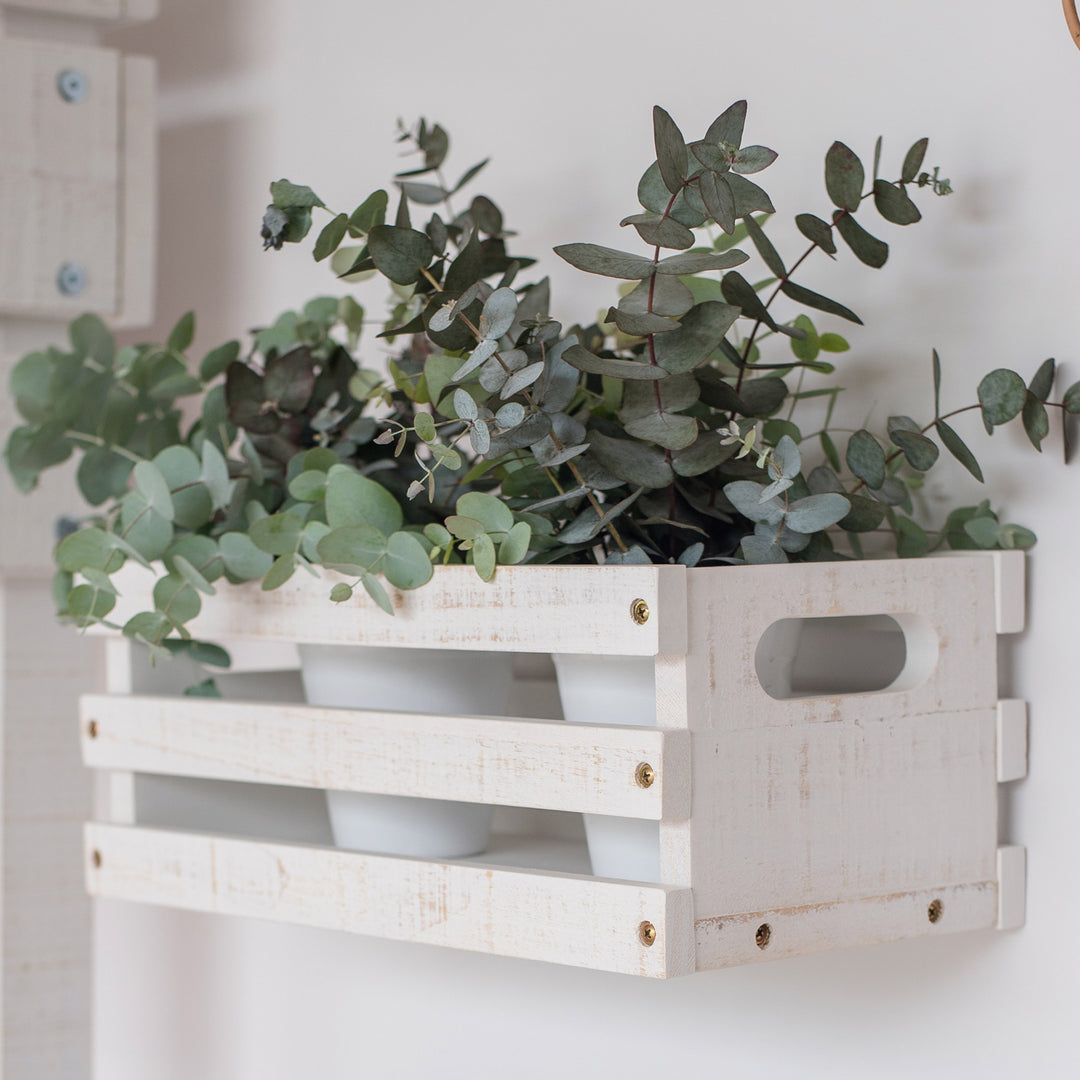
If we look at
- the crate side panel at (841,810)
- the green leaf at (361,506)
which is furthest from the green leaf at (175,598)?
the crate side panel at (841,810)

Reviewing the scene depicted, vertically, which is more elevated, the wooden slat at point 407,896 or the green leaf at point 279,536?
the green leaf at point 279,536

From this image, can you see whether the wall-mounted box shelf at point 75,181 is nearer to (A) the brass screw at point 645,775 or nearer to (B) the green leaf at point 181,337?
(B) the green leaf at point 181,337

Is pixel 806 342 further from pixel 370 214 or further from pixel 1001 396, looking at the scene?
pixel 370 214

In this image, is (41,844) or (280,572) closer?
(280,572)

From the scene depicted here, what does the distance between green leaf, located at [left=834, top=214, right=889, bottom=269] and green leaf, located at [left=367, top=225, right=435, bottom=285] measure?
0.71 ft

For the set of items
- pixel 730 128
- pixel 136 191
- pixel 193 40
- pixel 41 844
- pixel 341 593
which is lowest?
pixel 41 844

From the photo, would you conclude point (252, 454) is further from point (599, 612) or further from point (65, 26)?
point (65, 26)

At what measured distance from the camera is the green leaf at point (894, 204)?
0.74 m

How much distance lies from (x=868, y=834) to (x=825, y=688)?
0.16m

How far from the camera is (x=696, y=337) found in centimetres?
67

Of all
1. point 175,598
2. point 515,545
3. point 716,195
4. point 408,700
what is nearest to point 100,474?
point 175,598

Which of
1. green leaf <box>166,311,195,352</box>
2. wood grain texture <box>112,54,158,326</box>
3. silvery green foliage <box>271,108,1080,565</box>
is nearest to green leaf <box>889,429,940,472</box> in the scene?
silvery green foliage <box>271,108,1080,565</box>

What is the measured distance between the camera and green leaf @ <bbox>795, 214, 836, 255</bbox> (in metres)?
0.75

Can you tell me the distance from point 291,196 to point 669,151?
8.0 inches
